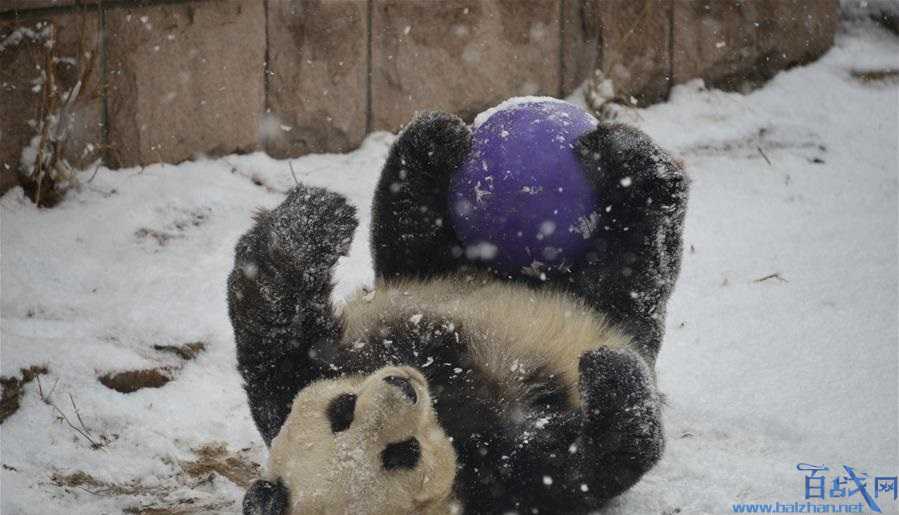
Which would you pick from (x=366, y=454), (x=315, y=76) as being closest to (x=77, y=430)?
(x=366, y=454)

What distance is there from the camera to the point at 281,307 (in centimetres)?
275

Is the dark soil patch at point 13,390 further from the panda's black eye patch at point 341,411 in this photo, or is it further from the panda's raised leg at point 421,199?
the panda's black eye patch at point 341,411

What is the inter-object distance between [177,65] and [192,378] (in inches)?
58.4

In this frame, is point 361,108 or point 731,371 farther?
point 361,108

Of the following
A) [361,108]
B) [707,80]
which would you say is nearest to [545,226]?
[361,108]

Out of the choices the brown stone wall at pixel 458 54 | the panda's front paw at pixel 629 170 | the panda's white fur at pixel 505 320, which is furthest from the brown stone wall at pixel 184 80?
the panda's front paw at pixel 629 170

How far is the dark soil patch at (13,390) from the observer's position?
337cm

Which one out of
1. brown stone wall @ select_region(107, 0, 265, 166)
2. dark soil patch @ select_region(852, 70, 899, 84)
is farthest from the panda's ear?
dark soil patch @ select_region(852, 70, 899, 84)

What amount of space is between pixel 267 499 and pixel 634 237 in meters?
1.28

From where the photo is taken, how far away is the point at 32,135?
4.30 m

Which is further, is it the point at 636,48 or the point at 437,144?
the point at 636,48

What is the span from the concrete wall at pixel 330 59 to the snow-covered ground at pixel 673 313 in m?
0.13

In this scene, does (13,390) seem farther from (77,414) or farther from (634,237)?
(634,237)

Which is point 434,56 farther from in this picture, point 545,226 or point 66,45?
point 545,226
